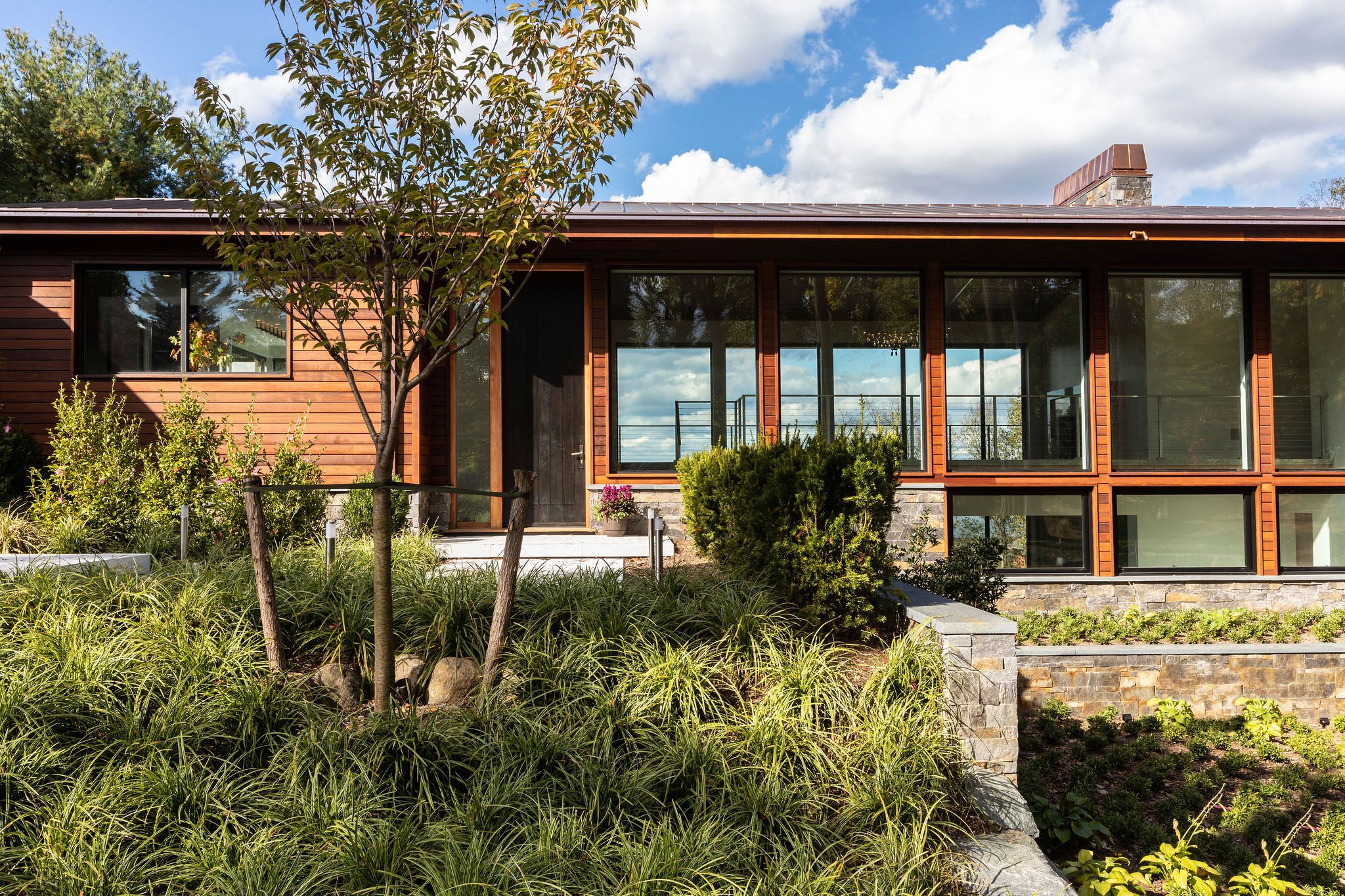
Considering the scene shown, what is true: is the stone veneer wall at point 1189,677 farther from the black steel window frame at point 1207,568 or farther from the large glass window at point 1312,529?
the large glass window at point 1312,529

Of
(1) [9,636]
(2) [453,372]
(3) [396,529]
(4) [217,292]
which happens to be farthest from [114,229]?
(1) [9,636]

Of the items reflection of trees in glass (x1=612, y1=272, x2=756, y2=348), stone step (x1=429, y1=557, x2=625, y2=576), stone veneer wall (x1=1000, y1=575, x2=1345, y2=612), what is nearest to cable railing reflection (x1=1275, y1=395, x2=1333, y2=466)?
stone veneer wall (x1=1000, y1=575, x2=1345, y2=612)

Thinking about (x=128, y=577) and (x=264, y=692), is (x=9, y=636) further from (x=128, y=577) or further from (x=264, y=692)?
(x=264, y=692)

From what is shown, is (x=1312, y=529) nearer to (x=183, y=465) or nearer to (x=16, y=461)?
(x=183, y=465)

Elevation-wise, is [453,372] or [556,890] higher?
[453,372]

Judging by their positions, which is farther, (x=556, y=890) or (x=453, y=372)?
(x=453, y=372)

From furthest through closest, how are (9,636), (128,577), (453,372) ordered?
(453,372)
(128,577)
(9,636)

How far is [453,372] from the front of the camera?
8.41m

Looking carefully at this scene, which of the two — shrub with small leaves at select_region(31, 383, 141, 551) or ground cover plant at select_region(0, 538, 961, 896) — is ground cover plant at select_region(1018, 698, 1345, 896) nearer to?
ground cover plant at select_region(0, 538, 961, 896)

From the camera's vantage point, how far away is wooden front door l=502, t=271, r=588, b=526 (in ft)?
27.5

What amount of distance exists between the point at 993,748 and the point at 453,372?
6.94 meters

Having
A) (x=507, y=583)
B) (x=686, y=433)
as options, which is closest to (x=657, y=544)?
(x=507, y=583)

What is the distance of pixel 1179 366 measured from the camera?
8.52 m

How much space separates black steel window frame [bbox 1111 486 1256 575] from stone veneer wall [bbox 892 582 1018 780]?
19.4 ft
